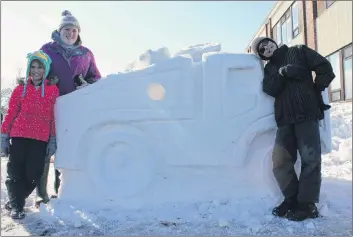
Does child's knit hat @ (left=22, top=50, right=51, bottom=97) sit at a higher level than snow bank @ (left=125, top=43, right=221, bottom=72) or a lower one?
lower

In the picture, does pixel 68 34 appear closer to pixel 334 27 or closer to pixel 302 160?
pixel 302 160

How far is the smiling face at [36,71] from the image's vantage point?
3.02 meters

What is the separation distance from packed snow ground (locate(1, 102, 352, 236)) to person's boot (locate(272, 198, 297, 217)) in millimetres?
59

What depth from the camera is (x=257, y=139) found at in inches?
117

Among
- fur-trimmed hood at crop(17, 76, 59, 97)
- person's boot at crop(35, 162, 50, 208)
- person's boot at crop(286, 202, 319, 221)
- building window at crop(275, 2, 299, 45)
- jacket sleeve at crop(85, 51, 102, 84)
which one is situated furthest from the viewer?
building window at crop(275, 2, 299, 45)

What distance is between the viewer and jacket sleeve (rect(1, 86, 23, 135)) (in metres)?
2.90

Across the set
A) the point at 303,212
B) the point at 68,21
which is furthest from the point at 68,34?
the point at 303,212

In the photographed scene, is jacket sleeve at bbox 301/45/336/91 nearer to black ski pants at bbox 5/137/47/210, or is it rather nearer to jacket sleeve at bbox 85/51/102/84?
jacket sleeve at bbox 85/51/102/84

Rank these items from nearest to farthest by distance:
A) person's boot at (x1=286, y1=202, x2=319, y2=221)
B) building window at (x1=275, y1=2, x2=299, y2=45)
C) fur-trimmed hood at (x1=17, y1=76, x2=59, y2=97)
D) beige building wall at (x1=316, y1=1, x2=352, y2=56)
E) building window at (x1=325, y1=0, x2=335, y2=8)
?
person's boot at (x1=286, y1=202, x2=319, y2=221) < fur-trimmed hood at (x1=17, y1=76, x2=59, y2=97) < beige building wall at (x1=316, y1=1, x2=352, y2=56) < building window at (x1=325, y1=0, x2=335, y2=8) < building window at (x1=275, y1=2, x2=299, y2=45)

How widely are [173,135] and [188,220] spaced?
0.71 meters

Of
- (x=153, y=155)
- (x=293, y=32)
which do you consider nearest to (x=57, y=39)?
(x=153, y=155)

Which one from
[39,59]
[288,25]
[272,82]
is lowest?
[272,82]

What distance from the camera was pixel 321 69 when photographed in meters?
2.67

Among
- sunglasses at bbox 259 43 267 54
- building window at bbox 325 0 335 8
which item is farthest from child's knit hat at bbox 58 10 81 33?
building window at bbox 325 0 335 8
